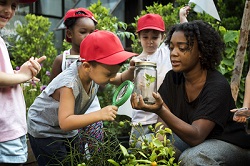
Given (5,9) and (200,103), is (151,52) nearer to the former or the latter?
(200,103)

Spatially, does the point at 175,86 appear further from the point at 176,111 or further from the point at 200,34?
the point at 200,34

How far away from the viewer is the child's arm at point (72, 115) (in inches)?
78.0

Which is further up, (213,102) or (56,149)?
(213,102)

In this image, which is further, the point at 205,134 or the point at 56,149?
the point at 56,149

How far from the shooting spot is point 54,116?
2.46m

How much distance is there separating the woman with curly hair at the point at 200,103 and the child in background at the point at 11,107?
72 cm

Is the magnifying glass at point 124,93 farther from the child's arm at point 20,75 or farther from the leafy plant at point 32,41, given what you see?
the leafy plant at point 32,41

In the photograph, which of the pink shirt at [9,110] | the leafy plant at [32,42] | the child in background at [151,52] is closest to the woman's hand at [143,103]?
the pink shirt at [9,110]

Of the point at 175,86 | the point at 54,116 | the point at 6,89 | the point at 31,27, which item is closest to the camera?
the point at 6,89

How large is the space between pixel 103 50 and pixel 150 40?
4.22 ft

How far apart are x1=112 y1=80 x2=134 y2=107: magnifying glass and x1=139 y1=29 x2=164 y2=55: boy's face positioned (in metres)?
1.31

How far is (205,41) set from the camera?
252 centimetres

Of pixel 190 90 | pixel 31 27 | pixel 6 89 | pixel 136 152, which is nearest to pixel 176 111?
pixel 190 90

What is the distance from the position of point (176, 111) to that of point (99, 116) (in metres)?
0.73
